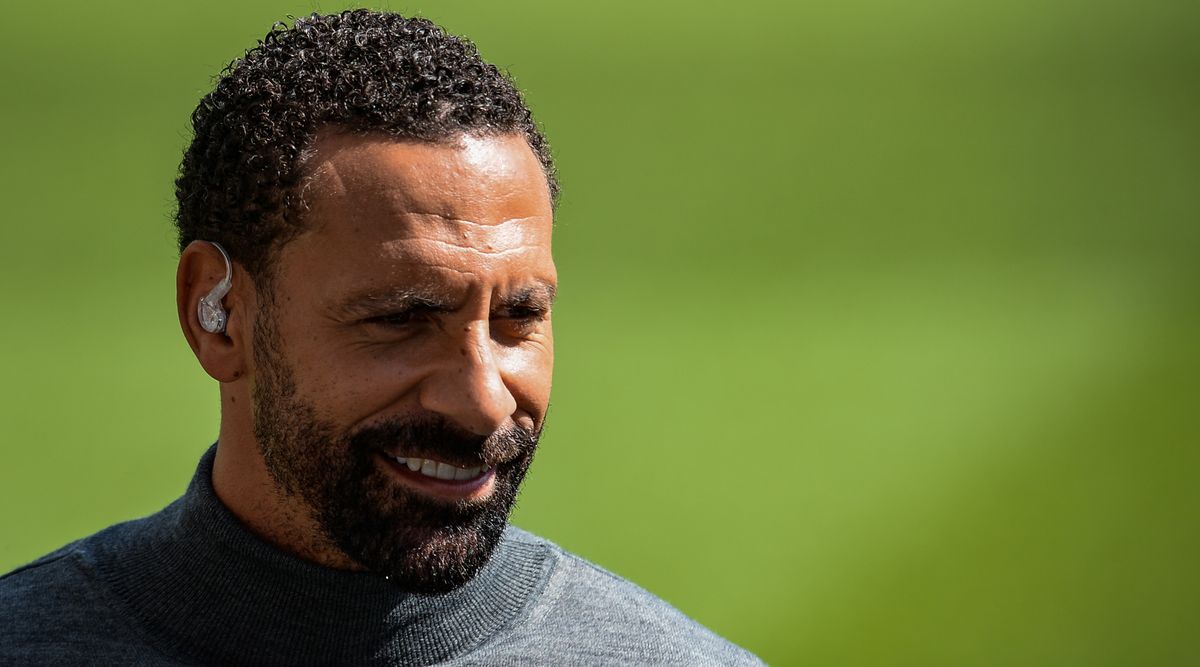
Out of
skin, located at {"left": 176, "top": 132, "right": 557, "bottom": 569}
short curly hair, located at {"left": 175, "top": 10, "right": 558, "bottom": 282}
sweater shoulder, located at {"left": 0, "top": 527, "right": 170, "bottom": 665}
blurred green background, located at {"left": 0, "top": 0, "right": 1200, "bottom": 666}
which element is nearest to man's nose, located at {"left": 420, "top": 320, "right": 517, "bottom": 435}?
Answer: skin, located at {"left": 176, "top": 132, "right": 557, "bottom": 569}

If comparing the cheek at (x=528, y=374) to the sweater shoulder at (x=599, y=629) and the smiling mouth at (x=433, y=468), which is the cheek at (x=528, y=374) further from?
the sweater shoulder at (x=599, y=629)

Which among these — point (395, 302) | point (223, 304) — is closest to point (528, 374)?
point (395, 302)

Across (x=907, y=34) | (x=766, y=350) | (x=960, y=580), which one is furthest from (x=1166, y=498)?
(x=907, y=34)

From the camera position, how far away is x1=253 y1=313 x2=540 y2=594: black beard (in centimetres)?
135

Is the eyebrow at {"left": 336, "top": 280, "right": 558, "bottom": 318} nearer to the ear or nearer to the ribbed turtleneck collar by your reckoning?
the ear

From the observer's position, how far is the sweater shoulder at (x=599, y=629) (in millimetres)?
1518

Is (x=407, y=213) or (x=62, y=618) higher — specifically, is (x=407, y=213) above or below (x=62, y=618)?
above

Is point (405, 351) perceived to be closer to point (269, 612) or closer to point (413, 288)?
point (413, 288)

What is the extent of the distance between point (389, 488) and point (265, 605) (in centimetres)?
20

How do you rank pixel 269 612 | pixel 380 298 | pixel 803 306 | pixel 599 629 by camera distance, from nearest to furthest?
pixel 380 298 < pixel 269 612 < pixel 599 629 < pixel 803 306

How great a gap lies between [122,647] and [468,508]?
0.39 m

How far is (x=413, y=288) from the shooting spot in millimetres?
1333

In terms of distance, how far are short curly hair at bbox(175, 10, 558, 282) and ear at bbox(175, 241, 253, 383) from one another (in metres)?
0.02

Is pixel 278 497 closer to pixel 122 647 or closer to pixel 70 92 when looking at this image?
pixel 122 647
